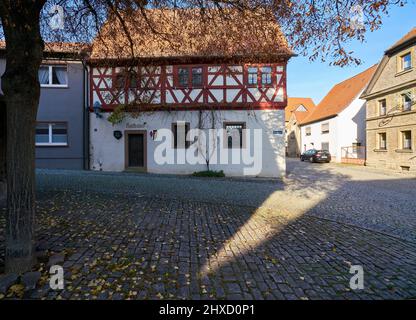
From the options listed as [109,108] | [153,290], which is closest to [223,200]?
[153,290]

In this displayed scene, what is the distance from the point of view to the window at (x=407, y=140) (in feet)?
56.8

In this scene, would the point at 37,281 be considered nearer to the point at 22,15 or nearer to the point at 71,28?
the point at 22,15

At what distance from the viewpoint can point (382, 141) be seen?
65.5 feet

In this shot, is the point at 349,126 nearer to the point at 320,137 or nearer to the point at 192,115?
the point at 320,137

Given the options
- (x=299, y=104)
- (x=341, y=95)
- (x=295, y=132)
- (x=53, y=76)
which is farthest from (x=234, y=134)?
(x=299, y=104)

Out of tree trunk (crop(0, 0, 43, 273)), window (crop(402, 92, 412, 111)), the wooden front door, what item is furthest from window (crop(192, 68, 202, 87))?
window (crop(402, 92, 412, 111))

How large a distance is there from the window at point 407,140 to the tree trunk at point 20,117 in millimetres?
20830

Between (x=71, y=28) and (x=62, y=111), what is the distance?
9350mm

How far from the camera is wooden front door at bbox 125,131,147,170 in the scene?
14.1 metres

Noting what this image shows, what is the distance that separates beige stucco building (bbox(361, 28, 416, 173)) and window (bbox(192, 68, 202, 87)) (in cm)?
1358

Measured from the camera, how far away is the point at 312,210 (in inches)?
263

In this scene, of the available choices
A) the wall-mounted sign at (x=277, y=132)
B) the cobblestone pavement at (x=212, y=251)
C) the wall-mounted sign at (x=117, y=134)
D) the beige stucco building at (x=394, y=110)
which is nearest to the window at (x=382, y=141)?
the beige stucco building at (x=394, y=110)

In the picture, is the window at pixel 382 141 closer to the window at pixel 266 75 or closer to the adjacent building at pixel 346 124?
the adjacent building at pixel 346 124

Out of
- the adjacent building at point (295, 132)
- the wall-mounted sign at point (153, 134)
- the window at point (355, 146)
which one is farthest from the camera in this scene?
the adjacent building at point (295, 132)
